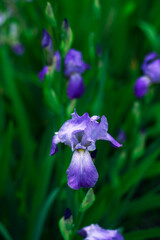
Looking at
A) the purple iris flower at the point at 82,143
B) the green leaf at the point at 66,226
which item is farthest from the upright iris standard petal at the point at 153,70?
the green leaf at the point at 66,226

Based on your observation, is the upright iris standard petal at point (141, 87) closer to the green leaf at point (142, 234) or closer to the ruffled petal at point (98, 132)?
the green leaf at point (142, 234)

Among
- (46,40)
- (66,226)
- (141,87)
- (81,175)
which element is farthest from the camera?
(141,87)

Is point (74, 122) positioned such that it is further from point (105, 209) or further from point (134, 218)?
point (134, 218)

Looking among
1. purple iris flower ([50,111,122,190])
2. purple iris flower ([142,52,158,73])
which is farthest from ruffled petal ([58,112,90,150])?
purple iris flower ([142,52,158,73])

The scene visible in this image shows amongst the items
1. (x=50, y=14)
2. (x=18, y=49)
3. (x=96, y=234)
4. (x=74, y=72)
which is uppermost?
(x=18, y=49)

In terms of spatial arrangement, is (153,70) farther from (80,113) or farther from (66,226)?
(66,226)

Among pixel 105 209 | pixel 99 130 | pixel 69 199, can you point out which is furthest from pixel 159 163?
pixel 99 130

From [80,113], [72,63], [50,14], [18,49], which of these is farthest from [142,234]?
[18,49]

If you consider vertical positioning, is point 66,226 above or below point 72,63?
below
